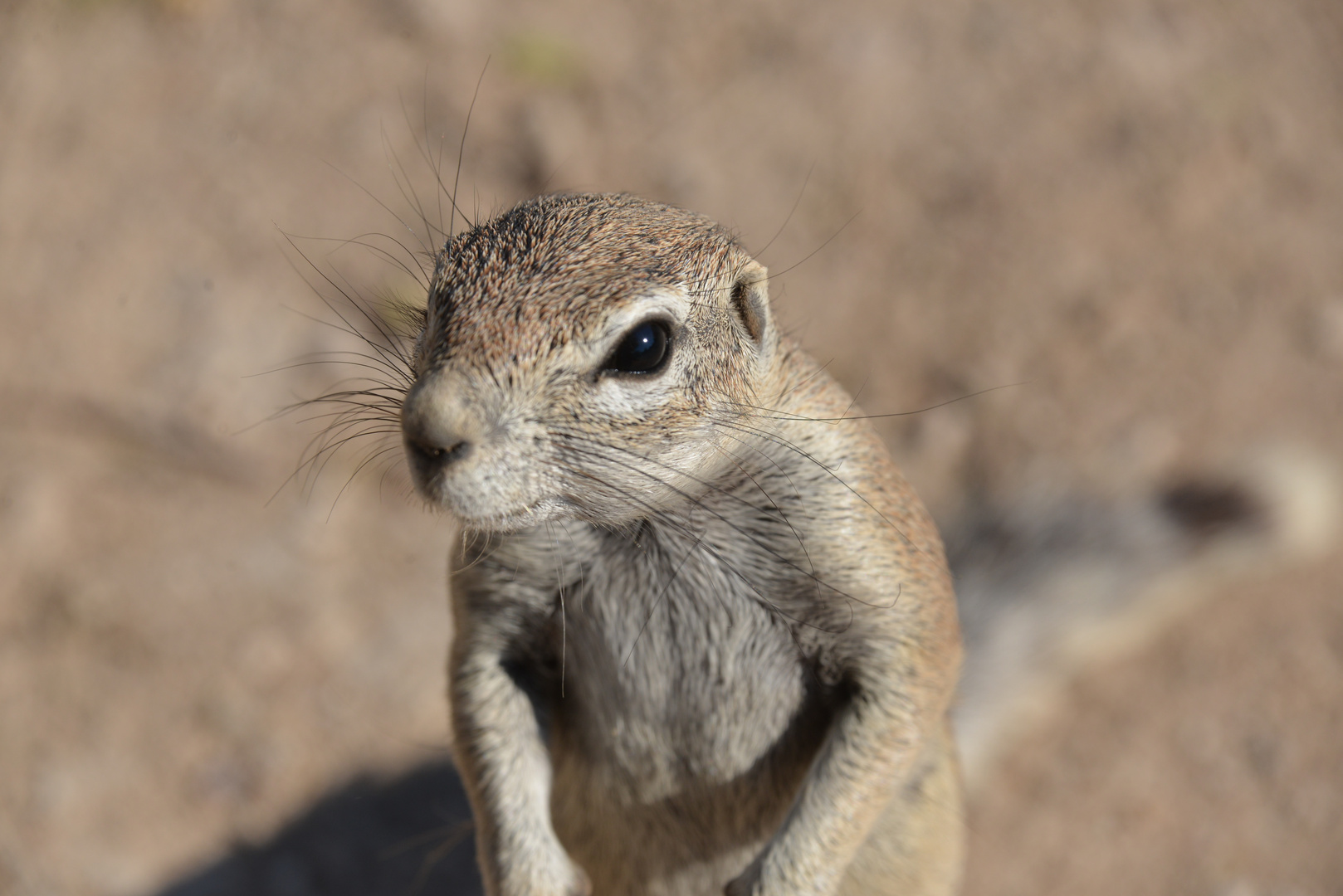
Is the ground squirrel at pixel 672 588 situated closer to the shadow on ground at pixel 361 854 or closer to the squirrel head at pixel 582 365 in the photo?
the squirrel head at pixel 582 365

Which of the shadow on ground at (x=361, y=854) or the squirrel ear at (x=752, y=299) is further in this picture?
the shadow on ground at (x=361, y=854)

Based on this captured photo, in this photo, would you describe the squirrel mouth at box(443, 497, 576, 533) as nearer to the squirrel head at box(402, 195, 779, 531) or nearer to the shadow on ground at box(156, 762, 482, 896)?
the squirrel head at box(402, 195, 779, 531)

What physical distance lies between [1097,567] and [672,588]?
180cm

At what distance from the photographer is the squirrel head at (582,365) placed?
1.78 m

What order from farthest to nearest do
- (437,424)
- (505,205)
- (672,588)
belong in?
(505,205) < (672,588) < (437,424)

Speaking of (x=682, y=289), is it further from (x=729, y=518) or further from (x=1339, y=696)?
(x=1339, y=696)

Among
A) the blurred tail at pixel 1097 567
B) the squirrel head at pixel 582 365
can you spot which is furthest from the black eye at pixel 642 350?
the blurred tail at pixel 1097 567

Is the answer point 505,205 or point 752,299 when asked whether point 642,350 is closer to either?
point 752,299

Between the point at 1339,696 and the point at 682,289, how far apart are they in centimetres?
310

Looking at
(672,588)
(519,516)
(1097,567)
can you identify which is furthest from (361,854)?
(1097,567)

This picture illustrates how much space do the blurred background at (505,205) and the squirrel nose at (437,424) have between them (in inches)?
81.4

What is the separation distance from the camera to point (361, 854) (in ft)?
12.0

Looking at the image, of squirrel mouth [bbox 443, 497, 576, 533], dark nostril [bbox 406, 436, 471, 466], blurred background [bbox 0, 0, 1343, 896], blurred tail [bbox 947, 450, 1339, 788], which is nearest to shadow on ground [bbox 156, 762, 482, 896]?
blurred background [bbox 0, 0, 1343, 896]

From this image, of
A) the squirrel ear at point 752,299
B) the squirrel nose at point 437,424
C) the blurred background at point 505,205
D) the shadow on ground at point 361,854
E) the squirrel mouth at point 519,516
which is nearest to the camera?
the squirrel nose at point 437,424
